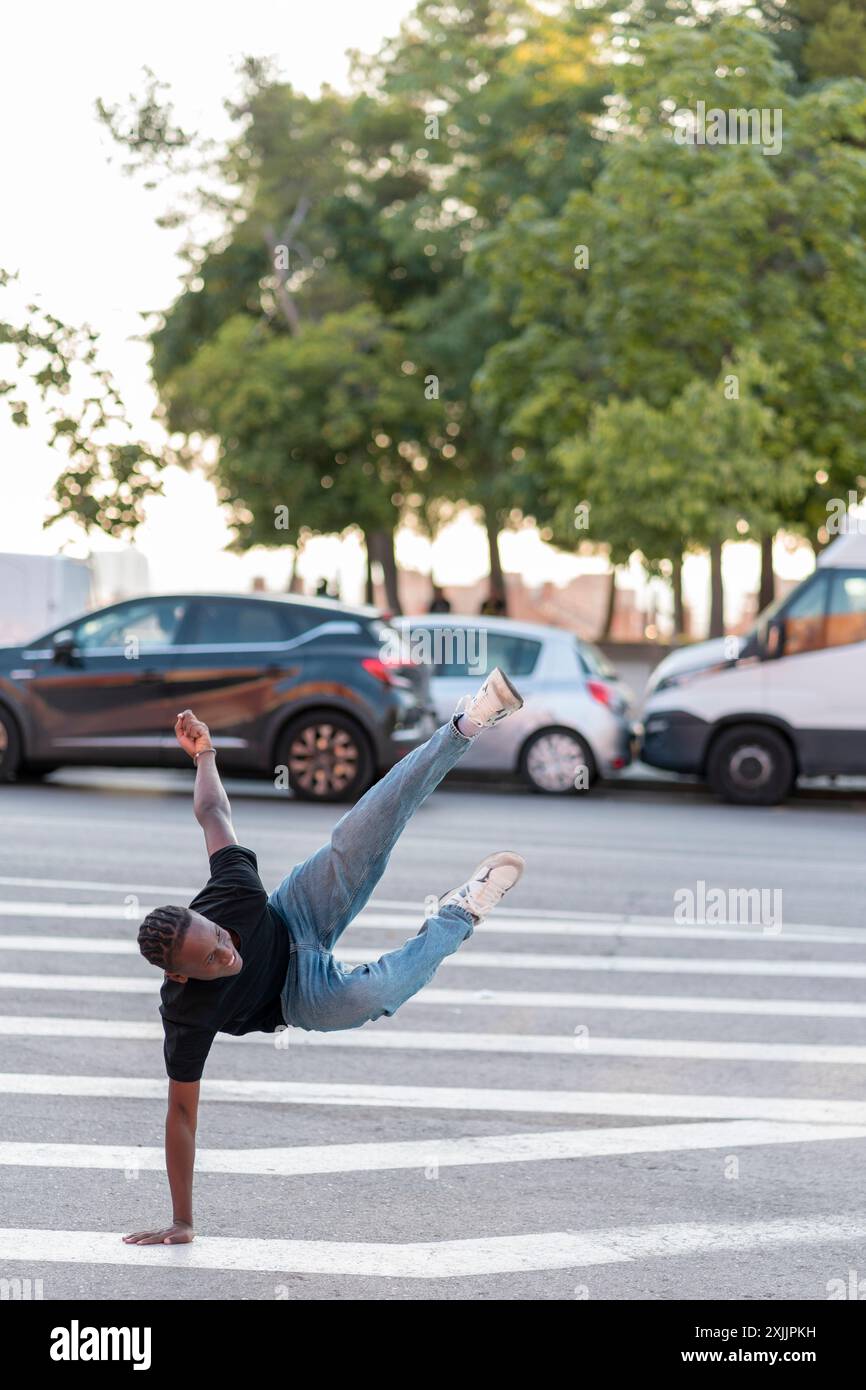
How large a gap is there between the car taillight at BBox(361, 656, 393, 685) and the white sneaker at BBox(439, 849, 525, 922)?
10956 millimetres

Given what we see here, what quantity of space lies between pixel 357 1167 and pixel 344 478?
122 feet

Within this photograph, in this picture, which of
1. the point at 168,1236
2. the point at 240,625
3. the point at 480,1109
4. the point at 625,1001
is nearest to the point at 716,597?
the point at 240,625

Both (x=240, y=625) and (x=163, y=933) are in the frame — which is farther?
(x=240, y=625)

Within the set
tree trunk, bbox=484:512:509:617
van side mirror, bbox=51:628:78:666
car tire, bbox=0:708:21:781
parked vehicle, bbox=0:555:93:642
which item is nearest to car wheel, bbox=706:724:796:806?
van side mirror, bbox=51:628:78:666

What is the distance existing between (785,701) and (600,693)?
1.65m

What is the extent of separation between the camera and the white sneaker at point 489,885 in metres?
5.49

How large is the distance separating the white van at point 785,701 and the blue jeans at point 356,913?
12.6 metres

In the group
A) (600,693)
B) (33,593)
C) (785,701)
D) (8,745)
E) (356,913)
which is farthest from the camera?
(33,593)

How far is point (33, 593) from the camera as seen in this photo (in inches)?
1155

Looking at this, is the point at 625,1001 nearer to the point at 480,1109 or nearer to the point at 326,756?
the point at 480,1109

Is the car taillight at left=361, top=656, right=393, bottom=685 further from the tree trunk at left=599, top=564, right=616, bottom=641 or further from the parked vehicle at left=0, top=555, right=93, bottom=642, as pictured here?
the tree trunk at left=599, top=564, right=616, bottom=641

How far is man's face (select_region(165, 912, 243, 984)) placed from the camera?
4684mm

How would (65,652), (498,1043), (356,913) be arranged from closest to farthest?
(356,913)
(498,1043)
(65,652)
